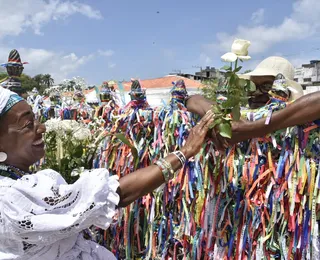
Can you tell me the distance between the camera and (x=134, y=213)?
320 centimetres

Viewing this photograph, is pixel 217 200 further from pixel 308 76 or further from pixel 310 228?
pixel 308 76

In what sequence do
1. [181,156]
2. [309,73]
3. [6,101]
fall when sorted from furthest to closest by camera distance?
1. [309,73]
2. [181,156]
3. [6,101]

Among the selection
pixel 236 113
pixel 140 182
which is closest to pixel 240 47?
pixel 236 113

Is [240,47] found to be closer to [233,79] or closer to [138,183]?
[233,79]

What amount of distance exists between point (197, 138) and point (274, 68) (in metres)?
1.10

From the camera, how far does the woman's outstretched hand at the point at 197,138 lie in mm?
1739

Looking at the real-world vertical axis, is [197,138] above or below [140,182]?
above

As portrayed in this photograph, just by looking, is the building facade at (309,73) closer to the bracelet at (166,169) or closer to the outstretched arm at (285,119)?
the outstretched arm at (285,119)

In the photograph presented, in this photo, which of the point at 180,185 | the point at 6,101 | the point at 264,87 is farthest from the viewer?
the point at 180,185

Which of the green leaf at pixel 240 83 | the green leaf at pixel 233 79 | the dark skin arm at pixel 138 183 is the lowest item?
the dark skin arm at pixel 138 183

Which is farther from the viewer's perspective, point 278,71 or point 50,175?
point 278,71

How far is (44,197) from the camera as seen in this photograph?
1284 mm

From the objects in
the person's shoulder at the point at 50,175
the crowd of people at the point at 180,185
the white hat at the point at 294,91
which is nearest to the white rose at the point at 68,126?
the crowd of people at the point at 180,185

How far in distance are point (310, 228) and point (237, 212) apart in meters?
0.46
